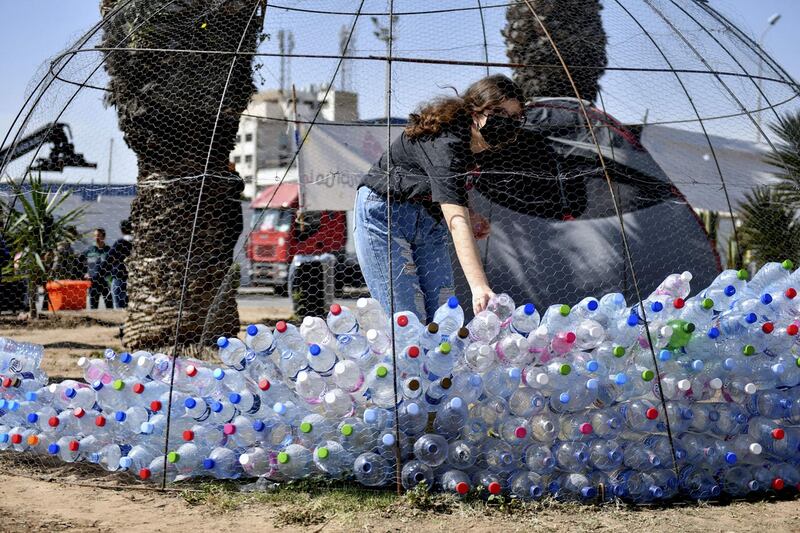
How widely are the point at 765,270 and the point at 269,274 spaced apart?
6738mm

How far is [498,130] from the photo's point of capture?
12.2 feet

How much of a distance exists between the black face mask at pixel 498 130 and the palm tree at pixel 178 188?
292 cm

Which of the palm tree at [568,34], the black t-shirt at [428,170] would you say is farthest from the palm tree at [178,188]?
the black t-shirt at [428,170]

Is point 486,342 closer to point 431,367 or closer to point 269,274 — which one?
point 431,367

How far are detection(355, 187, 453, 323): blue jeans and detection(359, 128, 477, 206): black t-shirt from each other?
7 cm

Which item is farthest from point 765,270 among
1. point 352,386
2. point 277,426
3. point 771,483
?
point 277,426

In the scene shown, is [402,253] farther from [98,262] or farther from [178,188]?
[98,262]

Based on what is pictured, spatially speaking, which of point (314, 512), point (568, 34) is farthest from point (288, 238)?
point (314, 512)

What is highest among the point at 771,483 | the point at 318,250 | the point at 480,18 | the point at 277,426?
the point at 480,18

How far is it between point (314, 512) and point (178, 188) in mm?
4313

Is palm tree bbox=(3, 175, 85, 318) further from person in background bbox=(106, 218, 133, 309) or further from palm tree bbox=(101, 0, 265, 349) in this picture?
palm tree bbox=(101, 0, 265, 349)

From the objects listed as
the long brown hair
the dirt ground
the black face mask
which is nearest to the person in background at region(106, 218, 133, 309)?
the dirt ground

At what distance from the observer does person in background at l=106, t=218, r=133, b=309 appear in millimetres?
10055

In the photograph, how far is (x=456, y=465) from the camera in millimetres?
3531
